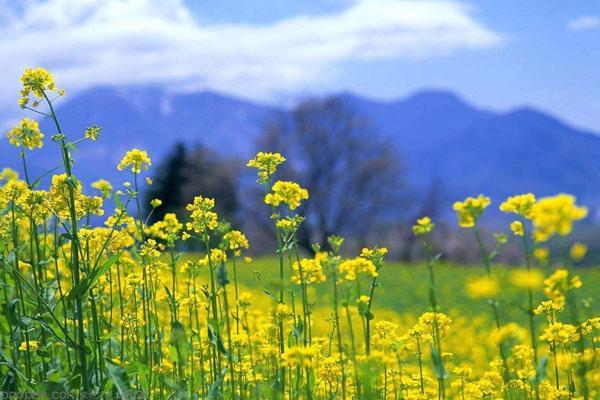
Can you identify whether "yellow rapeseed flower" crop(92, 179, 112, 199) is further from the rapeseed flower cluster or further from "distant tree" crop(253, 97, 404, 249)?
"distant tree" crop(253, 97, 404, 249)

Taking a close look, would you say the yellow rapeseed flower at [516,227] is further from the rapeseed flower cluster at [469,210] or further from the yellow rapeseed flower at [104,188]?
the yellow rapeseed flower at [104,188]

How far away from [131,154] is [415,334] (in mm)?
1795

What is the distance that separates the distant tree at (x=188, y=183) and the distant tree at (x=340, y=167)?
5768 millimetres

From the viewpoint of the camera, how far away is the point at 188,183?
168ft

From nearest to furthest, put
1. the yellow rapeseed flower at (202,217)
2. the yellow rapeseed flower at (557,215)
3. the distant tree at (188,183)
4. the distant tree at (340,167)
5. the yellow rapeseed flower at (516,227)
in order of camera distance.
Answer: the yellow rapeseed flower at (557,215) → the yellow rapeseed flower at (516,227) → the yellow rapeseed flower at (202,217) → the distant tree at (340,167) → the distant tree at (188,183)

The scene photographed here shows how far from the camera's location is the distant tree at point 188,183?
164 feet

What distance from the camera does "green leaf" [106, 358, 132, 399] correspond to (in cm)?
355

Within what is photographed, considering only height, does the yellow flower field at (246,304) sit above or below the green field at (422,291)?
below

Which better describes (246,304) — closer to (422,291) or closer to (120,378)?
(120,378)

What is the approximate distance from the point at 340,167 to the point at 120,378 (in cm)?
4273

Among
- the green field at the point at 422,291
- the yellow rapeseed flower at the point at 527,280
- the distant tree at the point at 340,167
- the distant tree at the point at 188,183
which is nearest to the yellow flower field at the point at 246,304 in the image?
the yellow rapeseed flower at the point at 527,280

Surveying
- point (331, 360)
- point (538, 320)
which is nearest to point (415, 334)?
point (331, 360)

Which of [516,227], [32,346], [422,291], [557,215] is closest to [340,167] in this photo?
[422,291]

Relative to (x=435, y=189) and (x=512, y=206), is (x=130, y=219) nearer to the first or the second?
(x=512, y=206)
